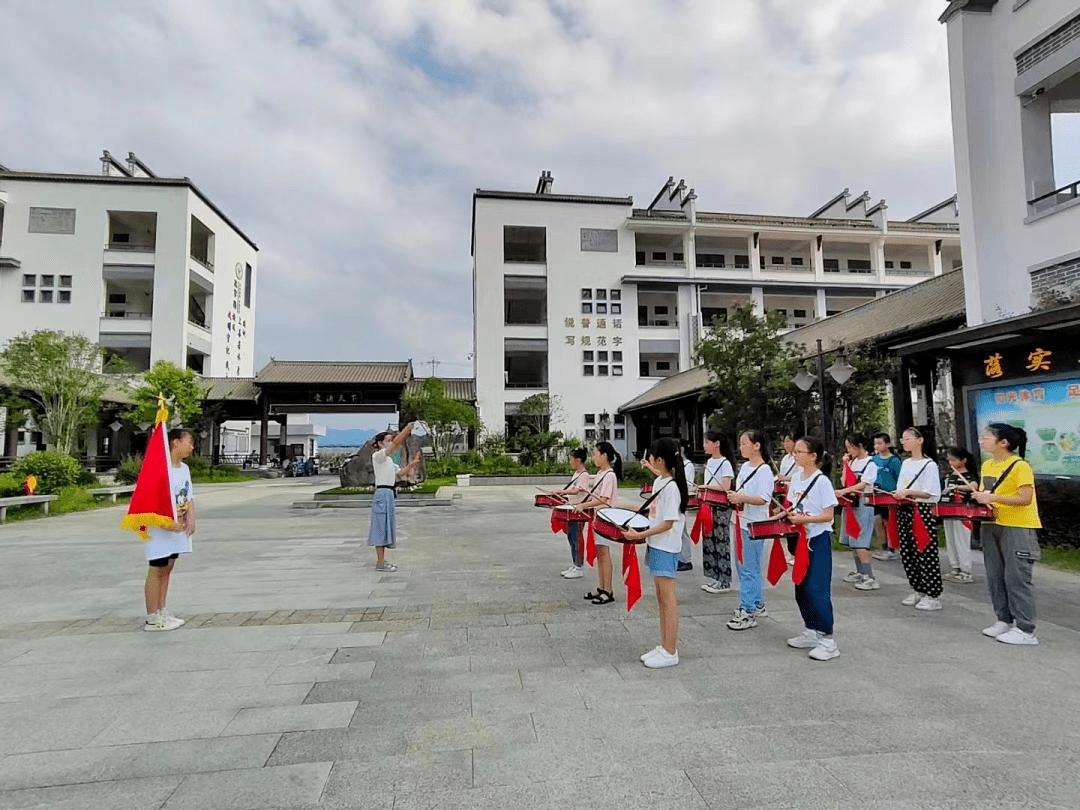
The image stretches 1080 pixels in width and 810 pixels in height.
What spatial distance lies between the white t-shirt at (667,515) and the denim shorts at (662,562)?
0.02m

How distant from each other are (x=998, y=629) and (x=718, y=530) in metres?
2.20

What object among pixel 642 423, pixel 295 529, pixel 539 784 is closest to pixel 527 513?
pixel 295 529

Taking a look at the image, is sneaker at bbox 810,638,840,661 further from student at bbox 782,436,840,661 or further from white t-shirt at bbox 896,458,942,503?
white t-shirt at bbox 896,458,942,503

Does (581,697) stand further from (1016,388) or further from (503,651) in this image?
(1016,388)

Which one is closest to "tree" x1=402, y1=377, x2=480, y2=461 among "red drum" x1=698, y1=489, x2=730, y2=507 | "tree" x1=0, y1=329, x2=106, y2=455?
"tree" x1=0, y1=329, x2=106, y2=455

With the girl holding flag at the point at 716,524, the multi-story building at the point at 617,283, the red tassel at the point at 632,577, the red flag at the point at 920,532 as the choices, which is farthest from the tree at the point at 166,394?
the red flag at the point at 920,532

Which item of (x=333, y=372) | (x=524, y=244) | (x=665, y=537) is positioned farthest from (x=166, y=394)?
(x=665, y=537)

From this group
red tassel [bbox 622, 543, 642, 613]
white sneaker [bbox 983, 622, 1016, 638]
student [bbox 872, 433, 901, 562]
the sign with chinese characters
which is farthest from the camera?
the sign with chinese characters

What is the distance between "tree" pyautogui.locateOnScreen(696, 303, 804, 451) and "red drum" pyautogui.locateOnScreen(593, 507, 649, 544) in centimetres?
882

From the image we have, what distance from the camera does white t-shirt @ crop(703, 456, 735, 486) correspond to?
17.3 feet

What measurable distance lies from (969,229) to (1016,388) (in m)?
3.98

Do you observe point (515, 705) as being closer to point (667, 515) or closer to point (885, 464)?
Answer: point (667, 515)

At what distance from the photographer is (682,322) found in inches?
1247

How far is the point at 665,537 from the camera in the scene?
12.1 feet
